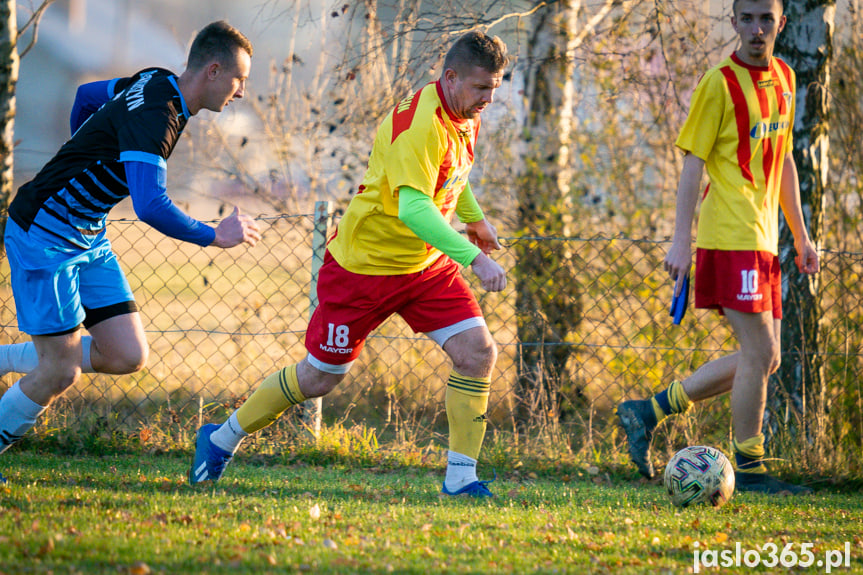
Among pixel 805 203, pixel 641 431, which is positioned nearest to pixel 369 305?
pixel 641 431

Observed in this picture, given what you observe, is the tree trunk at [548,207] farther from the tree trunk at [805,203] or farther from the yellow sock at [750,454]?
the yellow sock at [750,454]

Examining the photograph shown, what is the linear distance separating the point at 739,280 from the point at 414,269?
60.6 inches

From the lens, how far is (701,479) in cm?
350

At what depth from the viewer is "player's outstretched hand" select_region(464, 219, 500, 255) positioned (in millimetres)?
3869

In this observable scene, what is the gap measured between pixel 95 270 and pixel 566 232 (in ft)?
13.3

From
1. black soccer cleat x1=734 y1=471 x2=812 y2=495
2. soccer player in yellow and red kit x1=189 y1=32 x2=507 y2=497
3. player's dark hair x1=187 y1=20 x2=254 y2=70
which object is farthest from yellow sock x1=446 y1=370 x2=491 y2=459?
player's dark hair x1=187 y1=20 x2=254 y2=70

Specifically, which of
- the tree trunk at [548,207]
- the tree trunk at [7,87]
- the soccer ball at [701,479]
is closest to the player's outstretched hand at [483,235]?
the soccer ball at [701,479]

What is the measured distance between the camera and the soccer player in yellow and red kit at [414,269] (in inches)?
127

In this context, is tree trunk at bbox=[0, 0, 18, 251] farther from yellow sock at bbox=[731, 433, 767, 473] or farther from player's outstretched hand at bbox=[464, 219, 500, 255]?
yellow sock at bbox=[731, 433, 767, 473]

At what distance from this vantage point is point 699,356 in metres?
5.98

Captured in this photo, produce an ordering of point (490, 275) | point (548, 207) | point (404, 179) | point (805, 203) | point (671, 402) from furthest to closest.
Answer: point (548, 207) → point (805, 203) → point (671, 402) → point (404, 179) → point (490, 275)

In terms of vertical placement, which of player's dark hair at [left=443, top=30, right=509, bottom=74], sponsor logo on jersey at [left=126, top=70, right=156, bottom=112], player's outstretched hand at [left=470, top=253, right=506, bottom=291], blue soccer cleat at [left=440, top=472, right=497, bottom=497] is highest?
player's dark hair at [left=443, top=30, right=509, bottom=74]

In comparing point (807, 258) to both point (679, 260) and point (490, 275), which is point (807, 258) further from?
point (490, 275)

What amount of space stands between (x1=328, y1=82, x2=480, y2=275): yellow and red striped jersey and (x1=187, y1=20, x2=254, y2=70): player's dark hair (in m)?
0.73
